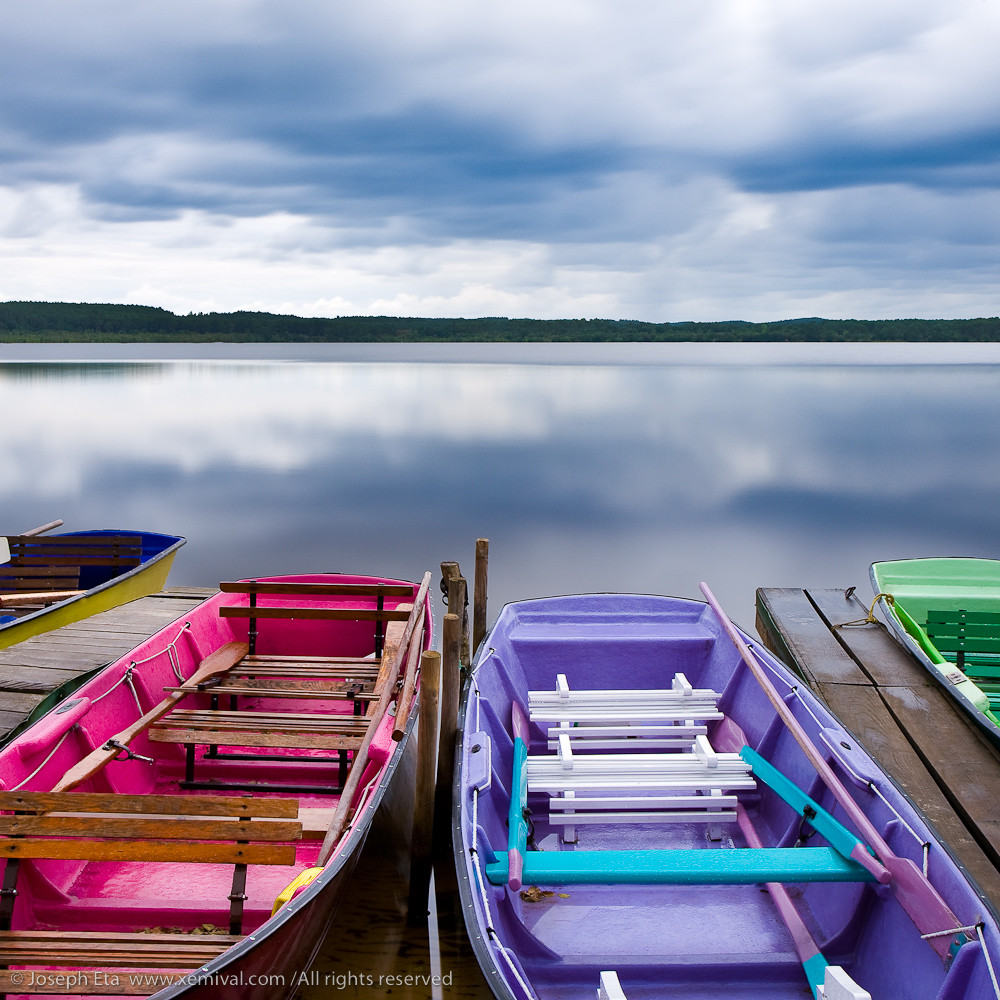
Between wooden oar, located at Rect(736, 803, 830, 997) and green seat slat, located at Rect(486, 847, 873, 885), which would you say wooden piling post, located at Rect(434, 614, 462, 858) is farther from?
wooden oar, located at Rect(736, 803, 830, 997)

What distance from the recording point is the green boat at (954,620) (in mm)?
6816

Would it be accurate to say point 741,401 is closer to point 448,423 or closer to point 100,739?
point 448,423

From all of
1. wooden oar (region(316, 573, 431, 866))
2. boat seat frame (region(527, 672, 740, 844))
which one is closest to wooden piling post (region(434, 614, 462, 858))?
wooden oar (region(316, 573, 431, 866))

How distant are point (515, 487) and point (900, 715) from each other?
713 inches

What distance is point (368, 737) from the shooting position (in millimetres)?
5191

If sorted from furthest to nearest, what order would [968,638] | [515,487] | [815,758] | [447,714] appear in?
[515,487]
[968,638]
[447,714]
[815,758]

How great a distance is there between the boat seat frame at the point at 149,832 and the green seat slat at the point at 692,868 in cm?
103

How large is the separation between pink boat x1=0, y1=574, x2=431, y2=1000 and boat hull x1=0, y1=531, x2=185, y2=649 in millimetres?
2338

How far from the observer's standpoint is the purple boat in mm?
3516

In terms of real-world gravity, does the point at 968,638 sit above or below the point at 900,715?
above

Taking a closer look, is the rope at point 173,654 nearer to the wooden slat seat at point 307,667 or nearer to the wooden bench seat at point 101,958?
the wooden slat seat at point 307,667

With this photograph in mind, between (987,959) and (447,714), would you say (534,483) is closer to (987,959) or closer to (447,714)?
(447,714)

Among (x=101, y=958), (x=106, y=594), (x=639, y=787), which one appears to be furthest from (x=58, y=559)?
(x=639, y=787)

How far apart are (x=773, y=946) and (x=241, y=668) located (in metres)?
4.30
